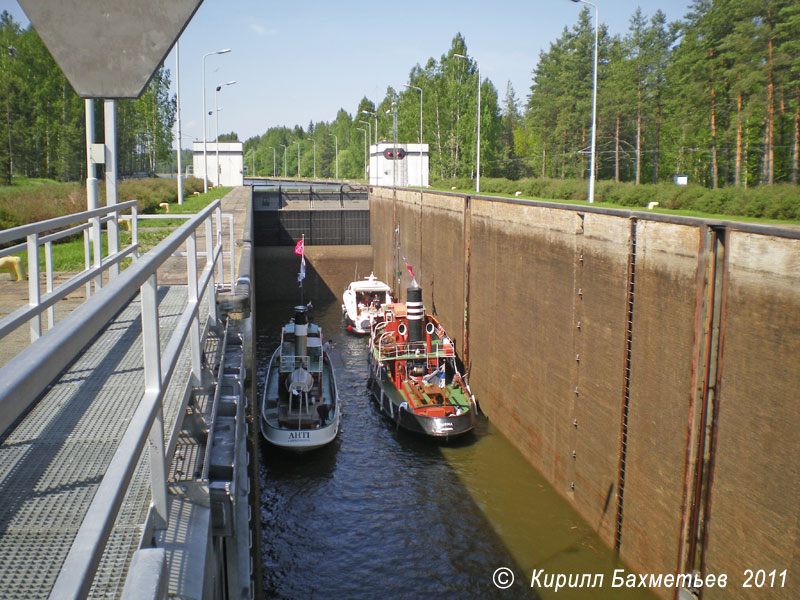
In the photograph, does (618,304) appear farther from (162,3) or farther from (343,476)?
(162,3)

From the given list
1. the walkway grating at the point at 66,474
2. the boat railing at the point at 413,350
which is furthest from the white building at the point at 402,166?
the walkway grating at the point at 66,474

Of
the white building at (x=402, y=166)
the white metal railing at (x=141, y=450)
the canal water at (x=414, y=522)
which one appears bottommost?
the canal water at (x=414, y=522)

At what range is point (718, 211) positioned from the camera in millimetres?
16438

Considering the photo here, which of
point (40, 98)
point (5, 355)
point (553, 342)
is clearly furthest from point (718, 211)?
point (40, 98)

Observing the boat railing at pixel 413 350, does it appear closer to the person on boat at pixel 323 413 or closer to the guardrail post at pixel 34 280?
the person on boat at pixel 323 413

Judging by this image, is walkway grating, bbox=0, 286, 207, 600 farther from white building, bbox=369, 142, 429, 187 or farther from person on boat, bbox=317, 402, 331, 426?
white building, bbox=369, 142, 429, 187

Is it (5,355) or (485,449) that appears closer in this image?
(5,355)

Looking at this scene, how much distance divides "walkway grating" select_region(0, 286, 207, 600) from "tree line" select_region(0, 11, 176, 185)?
1636 inches

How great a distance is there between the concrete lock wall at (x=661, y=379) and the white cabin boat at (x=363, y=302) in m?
11.1

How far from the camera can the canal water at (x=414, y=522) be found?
10.8 m

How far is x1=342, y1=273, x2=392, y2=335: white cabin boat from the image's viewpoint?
26.5m

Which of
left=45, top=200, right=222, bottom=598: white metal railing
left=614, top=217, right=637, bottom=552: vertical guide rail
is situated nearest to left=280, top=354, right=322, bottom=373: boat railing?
left=614, top=217, right=637, bottom=552: vertical guide rail

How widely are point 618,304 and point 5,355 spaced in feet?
26.3

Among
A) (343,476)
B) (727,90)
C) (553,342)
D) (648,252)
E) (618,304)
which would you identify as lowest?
(343,476)
